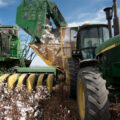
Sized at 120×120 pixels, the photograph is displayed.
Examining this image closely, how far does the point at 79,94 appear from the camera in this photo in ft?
9.85

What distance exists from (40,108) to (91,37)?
7.41 feet

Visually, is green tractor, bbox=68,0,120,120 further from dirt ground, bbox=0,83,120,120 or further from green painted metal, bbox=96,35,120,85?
dirt ground, bbox=0,83,120,120

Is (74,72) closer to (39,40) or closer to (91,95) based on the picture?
(91,95)

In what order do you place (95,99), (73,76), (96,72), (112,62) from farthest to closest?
(73,76), (112,62), (96,72), (95,99)

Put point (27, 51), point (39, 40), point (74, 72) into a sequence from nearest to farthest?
1. point (74, 72)
2. point (39, 40)
3. point (27, 51)

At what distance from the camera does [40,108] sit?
3541 millimetres

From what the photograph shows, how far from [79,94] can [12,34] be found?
7297mm

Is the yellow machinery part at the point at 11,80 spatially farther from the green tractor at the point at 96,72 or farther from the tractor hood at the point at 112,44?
the tractor hood at the point at 112,44

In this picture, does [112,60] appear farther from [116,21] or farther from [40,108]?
[40,108]

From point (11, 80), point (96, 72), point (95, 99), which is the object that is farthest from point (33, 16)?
point (95, 99)

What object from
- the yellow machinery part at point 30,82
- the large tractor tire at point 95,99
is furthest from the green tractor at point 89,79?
the yellow machinery part at point 30,82

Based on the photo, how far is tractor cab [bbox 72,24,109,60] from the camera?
13.8 feet

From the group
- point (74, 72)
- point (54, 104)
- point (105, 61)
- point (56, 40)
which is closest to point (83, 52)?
point (74, 72)

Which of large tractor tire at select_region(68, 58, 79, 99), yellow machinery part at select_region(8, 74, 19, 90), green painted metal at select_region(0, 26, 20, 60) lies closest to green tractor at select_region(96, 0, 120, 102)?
large tractor tire at select_region(68, 58, 79, 99)
